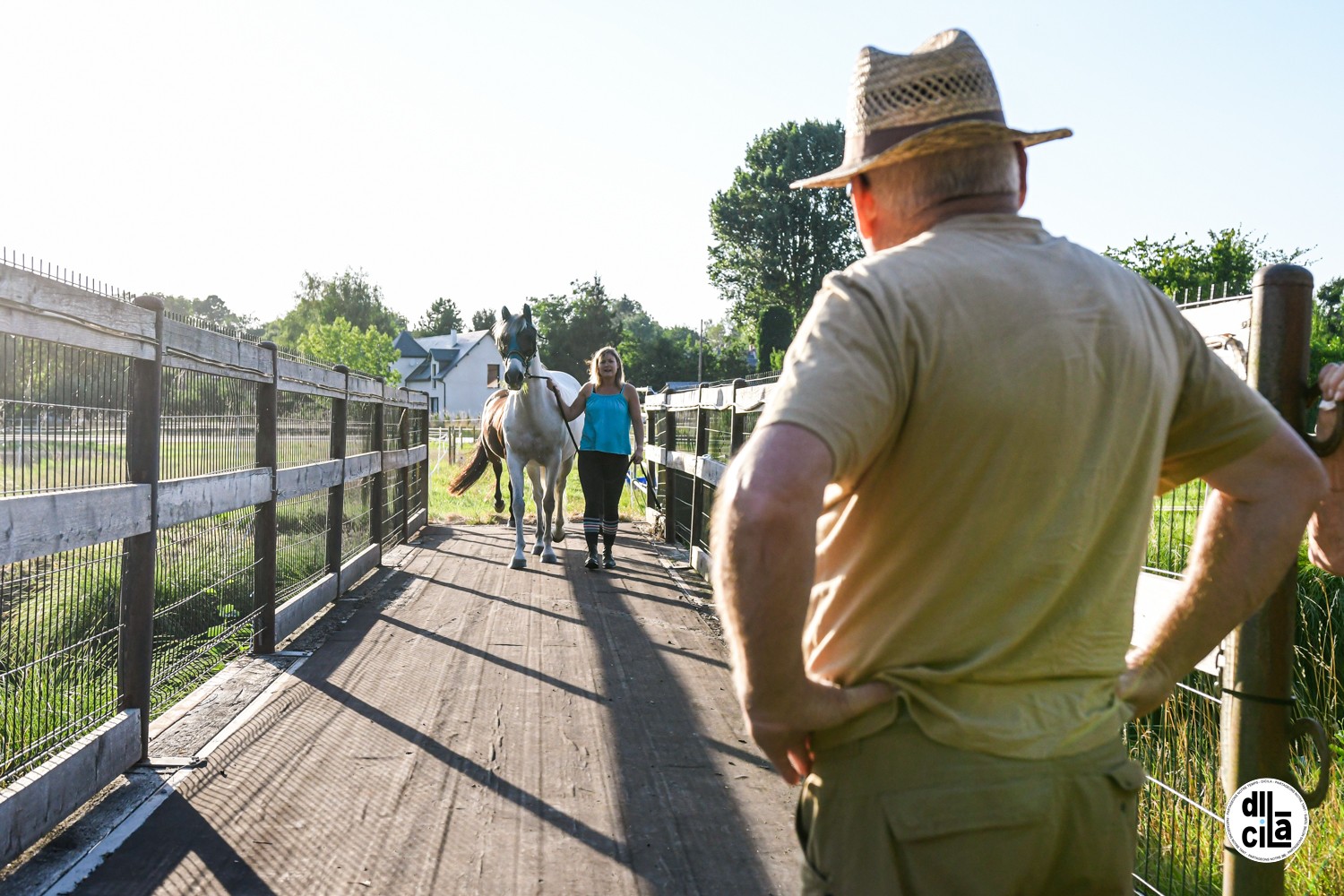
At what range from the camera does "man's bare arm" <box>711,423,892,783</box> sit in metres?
1.57

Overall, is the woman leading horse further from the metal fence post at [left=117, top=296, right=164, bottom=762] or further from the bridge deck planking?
the metal fence post at [left=117, top=296, right=164, bottom=762]

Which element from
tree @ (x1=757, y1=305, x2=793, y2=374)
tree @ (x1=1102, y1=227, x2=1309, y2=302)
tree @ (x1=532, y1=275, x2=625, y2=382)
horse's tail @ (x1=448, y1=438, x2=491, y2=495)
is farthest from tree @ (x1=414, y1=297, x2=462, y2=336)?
horse's tail @ (x1=448, y1=438, x2=491, y2=495)

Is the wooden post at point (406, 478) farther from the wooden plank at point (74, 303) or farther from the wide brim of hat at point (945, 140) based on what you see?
the wide brim of hat at point (945, 140)

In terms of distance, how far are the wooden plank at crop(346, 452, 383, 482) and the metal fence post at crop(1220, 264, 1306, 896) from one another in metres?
7.64

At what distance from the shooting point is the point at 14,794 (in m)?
3.74

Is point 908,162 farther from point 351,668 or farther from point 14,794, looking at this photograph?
point 351,668

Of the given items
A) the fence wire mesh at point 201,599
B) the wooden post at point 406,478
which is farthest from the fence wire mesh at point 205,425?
the wooden post at point 406,478

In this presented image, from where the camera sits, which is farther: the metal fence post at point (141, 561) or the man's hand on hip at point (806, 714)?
the metal fence post at point (141, 561)

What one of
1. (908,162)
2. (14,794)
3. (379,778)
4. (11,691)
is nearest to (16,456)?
(11,691)

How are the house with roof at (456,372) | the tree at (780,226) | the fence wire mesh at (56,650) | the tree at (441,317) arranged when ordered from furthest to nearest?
the tree at (441,317) → the house with roof at (456,372) → the tree at (780,226) → the fence wire mesh at (56,650)

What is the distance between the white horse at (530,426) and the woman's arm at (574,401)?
0.09 metres

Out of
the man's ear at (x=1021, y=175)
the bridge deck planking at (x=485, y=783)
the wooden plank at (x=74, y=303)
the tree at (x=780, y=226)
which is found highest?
the tree at (x=780, y=226)

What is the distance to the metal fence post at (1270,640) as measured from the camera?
283cm

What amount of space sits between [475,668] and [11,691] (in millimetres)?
3299
